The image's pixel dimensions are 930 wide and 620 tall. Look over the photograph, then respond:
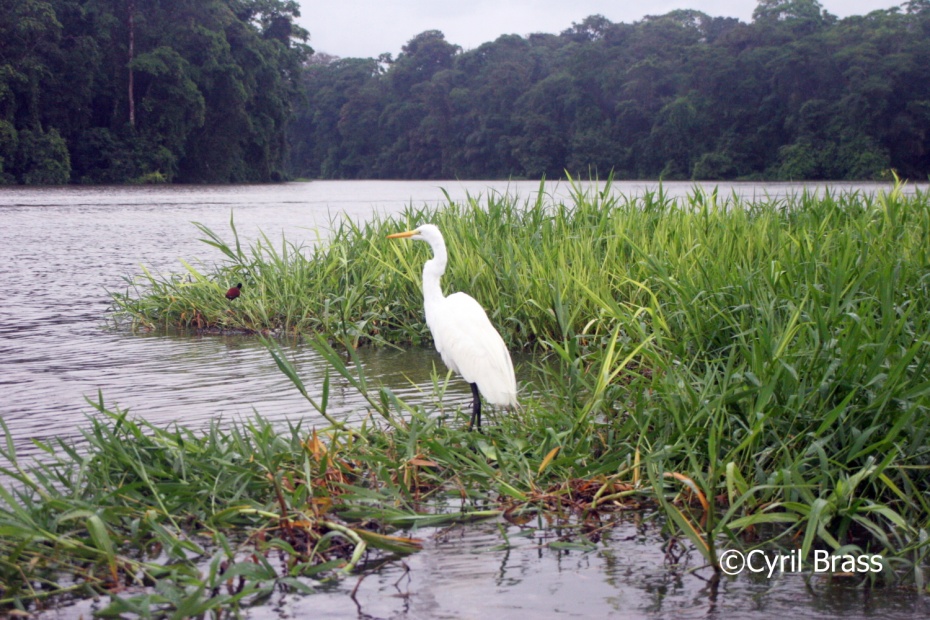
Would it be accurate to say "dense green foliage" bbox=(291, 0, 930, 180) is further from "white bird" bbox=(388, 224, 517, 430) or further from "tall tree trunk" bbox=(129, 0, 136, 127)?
"white bird" bbox=(388, 224, 517, 430)

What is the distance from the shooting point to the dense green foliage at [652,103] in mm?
45812

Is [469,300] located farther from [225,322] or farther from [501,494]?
[225,322]

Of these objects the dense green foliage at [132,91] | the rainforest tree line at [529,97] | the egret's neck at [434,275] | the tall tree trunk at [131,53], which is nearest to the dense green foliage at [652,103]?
the rainforest tree line at [529,97]

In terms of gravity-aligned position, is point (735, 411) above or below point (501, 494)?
above

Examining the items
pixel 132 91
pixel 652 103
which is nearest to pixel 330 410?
pixel 132 91

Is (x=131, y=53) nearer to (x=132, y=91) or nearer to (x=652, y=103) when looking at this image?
(x=132, y=91)

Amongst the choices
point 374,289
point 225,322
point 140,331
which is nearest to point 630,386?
point 374,289

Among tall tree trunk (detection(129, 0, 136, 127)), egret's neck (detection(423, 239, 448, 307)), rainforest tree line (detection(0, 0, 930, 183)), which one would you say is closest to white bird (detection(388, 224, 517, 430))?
egret's neck (detection(423, 239, 448, 307))

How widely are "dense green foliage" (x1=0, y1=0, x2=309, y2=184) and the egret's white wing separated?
1639 inches

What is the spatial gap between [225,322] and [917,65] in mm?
47235

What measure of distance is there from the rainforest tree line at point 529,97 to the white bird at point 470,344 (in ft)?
103

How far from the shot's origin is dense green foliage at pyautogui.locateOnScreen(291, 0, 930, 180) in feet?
150

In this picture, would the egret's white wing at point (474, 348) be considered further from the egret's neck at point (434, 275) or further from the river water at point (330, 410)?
the river water at point (330, 410)

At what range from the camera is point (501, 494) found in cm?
334
